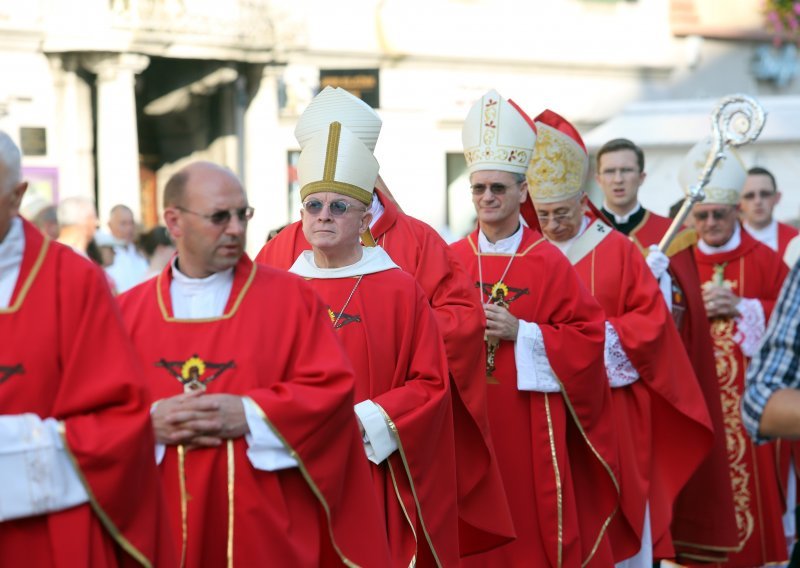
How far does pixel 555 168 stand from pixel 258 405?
3.37 meters

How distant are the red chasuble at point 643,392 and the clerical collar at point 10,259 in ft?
13.2

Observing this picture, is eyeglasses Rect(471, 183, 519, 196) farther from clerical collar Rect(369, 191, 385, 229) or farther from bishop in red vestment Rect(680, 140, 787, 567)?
bishop in red vestment Rect(680, 140, 787, 567)

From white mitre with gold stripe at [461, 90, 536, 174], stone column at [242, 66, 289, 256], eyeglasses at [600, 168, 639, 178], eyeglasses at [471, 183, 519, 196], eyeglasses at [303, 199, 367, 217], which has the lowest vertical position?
eyeglasses at [303, 199, 367, 217]

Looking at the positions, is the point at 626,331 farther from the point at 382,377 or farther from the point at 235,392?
the point at 235,392

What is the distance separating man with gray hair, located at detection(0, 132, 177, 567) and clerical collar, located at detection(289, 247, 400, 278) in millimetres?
1651

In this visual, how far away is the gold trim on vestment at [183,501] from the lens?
473 cm

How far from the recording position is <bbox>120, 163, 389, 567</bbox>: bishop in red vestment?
4.64 m

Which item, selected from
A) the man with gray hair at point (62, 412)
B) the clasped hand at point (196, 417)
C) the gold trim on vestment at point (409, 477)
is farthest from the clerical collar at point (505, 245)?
the man with gray hair at point (62, 412)

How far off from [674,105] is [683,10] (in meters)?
11.2

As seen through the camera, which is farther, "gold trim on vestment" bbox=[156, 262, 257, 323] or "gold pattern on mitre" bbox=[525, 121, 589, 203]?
"gold pattern on mitre" bbox=[525, 121, 589, 203]

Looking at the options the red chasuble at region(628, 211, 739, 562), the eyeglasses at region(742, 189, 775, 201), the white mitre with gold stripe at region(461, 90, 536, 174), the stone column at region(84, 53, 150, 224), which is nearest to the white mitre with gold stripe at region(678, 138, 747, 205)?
the red chasuble at region(628, 211, 739, 562)

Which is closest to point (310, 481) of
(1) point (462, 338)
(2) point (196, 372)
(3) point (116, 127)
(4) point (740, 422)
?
(2) point (196, 372)

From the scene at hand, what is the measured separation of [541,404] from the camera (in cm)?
704

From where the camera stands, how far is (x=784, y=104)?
1456 cm
